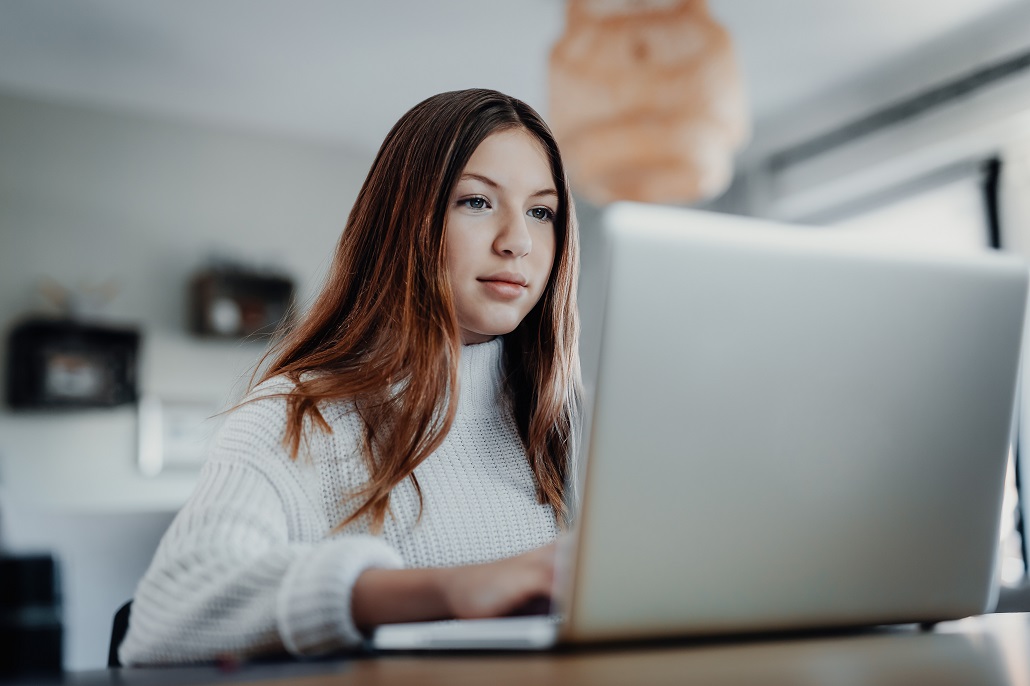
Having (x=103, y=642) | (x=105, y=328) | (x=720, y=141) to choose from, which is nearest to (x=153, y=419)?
(x=105, y=328)

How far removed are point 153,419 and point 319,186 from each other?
119 cm

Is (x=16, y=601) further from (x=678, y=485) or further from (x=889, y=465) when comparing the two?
(x=889, y=465)

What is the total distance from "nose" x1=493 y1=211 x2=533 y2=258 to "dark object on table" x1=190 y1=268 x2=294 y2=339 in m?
2.63

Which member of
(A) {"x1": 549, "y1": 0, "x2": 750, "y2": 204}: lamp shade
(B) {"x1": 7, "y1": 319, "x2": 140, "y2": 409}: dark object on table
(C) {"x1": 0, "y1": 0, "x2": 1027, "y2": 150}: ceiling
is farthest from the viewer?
(B) {"x1": 7, "y1": 319, "x2": 140, "y2": 409}: dark object on table

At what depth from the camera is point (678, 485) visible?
21.4 inches

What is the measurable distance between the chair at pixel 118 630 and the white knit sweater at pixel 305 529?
29cm

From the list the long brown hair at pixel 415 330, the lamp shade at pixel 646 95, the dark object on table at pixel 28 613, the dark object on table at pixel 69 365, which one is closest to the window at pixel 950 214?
the lamp shade at pixel 646 95

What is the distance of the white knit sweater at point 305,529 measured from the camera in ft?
2.14

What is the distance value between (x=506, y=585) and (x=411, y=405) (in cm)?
42

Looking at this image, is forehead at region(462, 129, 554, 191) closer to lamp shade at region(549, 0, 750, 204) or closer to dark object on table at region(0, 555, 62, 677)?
dark object on table at region(0, 555, 62, 677)

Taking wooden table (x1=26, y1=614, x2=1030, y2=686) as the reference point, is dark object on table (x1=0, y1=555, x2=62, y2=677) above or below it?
below

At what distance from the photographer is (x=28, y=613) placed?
2.16ft

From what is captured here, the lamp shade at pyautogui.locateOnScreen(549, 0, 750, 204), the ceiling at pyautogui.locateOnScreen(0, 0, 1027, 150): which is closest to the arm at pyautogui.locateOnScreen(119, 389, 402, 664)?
the lamp shade at pyautogui.locateOnScreen(549, 0, 750, 204)

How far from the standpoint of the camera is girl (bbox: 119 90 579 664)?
0.72 m
